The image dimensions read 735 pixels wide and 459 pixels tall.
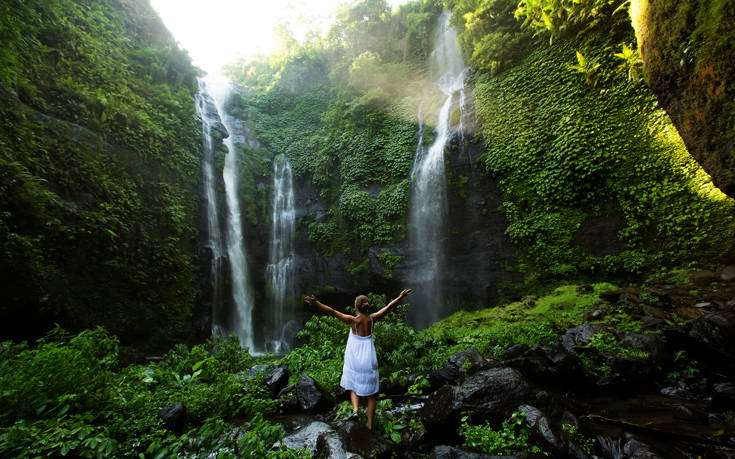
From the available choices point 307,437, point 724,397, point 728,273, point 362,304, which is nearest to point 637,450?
point 724,397

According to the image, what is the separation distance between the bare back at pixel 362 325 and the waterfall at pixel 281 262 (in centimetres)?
991

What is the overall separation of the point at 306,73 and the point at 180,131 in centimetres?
1140

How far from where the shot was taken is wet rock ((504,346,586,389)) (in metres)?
4.45

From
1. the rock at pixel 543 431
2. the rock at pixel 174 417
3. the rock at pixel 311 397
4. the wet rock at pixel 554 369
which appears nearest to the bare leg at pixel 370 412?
the rock at pixel 311 397

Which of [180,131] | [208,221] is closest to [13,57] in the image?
[180,131]

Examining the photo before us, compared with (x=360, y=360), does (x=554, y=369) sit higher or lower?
lower

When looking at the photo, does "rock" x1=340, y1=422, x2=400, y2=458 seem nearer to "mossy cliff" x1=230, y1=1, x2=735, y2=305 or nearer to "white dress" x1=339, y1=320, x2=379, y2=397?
"white dress" x1=339, y1=320, x2=379, y2=397

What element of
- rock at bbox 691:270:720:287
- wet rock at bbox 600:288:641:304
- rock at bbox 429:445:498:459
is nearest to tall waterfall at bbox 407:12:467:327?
wet rock at bbox 600:288:641:304

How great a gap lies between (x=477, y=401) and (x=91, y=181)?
10.5 meters

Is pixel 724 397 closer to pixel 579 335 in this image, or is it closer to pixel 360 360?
pixel 579 335

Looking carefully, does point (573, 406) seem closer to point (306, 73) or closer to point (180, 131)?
point (180, 131)

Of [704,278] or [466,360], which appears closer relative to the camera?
[466,360]

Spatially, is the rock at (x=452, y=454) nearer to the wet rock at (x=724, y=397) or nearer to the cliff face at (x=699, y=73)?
the wet rock at (x=724, y=397)

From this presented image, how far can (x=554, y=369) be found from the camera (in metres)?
4.46
